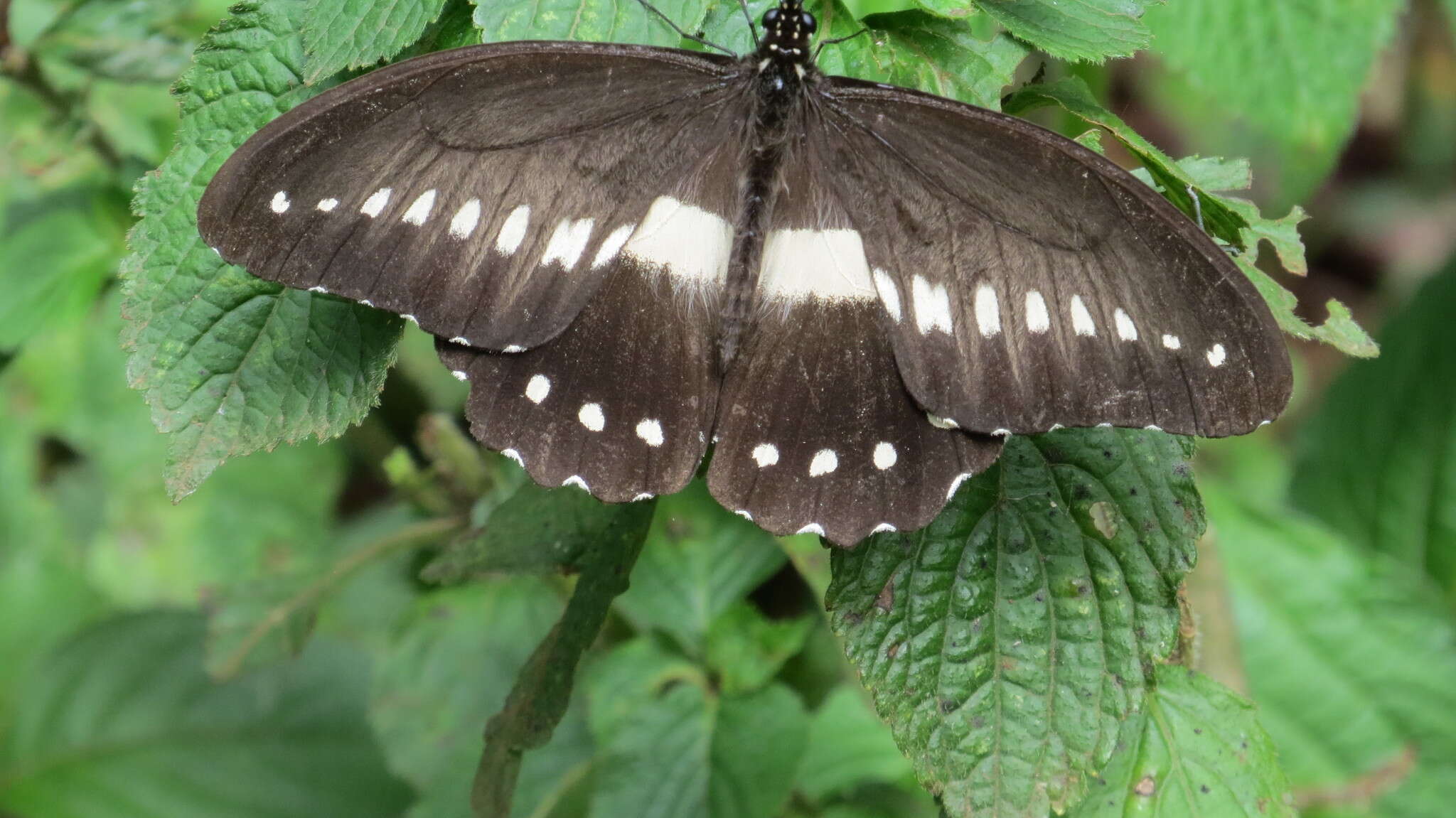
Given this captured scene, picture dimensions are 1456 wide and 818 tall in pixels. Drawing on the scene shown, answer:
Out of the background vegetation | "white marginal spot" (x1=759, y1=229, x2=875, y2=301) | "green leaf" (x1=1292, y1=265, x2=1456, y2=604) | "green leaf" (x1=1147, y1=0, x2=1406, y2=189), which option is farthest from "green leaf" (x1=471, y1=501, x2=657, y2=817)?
"green leaf" (x1=1292, y1=265, x2=1456, y2=604)

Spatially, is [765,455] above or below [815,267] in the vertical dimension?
below

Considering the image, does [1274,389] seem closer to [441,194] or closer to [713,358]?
[713,358]

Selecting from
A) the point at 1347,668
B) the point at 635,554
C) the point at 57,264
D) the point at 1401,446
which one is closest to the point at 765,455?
the point at 635,554

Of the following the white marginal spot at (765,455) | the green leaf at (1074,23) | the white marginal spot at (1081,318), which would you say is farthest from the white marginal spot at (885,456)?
the green leaf at (1074,23)

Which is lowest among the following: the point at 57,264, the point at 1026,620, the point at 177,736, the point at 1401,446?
the point at 177,736

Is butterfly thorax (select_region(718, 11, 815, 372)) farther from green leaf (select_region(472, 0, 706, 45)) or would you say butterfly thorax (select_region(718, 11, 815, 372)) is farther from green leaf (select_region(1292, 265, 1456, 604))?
green leaf (select_region(1292, 265, 1456, 604))

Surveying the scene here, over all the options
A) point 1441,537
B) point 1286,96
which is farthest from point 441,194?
point 1441,537

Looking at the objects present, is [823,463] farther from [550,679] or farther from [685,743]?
[685,743]
